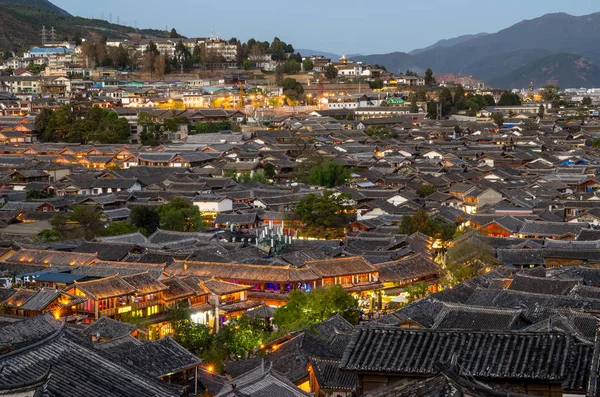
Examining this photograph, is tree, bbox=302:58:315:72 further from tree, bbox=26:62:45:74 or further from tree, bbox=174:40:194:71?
tree, bbox=26:62:45:74

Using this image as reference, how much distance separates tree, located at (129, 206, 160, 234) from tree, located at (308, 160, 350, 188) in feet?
38.4

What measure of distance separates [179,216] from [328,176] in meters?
12.0

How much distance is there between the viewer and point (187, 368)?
13.1m

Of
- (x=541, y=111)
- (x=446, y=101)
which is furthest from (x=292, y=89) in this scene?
(x=541, y=111)

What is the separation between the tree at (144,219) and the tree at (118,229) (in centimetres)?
82

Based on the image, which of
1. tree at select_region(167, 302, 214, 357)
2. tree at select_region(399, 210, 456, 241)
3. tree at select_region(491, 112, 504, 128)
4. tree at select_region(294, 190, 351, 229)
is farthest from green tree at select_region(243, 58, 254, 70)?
tree at select_region(167, 302, 214, 357)

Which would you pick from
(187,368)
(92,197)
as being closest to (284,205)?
(92,197)

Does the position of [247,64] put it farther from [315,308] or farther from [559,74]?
[559,74]

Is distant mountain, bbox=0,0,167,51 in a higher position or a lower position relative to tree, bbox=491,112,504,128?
higher

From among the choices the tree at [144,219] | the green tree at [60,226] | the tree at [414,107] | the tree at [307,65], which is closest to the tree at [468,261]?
the tree at [144,219]

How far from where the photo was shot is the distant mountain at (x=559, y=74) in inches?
6846

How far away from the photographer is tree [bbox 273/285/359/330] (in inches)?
724

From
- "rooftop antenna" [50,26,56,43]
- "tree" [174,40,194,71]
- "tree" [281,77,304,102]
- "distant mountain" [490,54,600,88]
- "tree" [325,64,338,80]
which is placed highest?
"rooftop antenna" [50,26,56,43]

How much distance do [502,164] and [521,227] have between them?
803 inches
